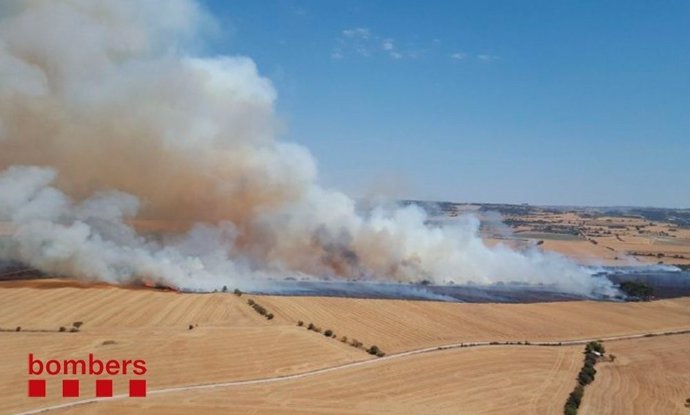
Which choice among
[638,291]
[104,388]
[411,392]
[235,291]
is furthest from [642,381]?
[638,291]

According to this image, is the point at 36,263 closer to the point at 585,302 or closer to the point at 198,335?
the point at 198,335

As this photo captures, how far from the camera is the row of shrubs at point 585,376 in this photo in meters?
29.0

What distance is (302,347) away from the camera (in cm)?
3684

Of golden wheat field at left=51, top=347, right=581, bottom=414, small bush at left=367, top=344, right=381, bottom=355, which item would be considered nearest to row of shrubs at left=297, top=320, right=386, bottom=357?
small bush at left=367, top=344, right=381, bottom=355

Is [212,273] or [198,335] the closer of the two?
[198,335]

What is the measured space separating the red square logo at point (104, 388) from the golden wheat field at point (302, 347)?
0.40 metres

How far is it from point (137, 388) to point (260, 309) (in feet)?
65.1

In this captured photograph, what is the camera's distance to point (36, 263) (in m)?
58.5

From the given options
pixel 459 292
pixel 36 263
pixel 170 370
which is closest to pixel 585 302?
pixel 459 292

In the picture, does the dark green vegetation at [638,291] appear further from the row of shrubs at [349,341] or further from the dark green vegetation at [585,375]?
the row of shrubs at [349,341]

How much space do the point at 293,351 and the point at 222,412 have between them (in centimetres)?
1050

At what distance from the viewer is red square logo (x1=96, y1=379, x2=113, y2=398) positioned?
27011mm

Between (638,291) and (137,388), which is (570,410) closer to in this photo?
(137,388)

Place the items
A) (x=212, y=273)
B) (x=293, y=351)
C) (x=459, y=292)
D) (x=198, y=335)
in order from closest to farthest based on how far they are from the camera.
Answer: (x=293, y=351) → (x=198, y=335) → (x=212, y=273) → (x=459, y=292)
